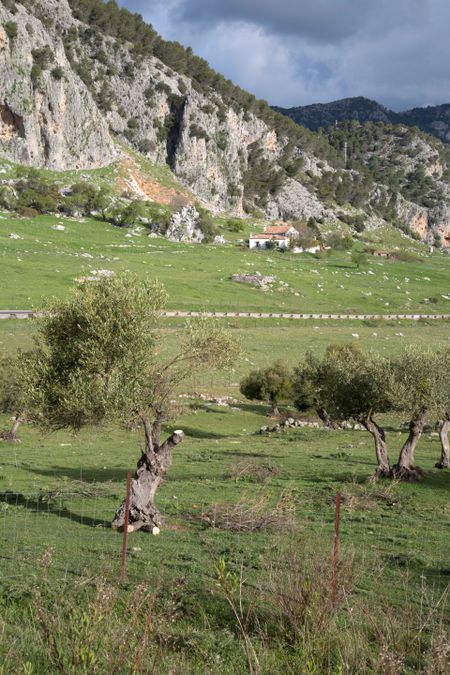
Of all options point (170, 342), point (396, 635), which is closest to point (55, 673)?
point (396, 635)

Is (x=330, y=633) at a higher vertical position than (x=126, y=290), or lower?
lower

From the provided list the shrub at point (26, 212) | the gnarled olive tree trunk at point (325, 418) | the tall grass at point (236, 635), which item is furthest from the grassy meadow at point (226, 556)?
the shrub at point (26, 212)

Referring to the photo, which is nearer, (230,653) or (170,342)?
(230,653)

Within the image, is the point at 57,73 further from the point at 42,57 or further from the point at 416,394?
the point at 416,394

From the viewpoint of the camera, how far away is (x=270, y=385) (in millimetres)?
47344

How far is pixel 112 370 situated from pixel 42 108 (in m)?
167

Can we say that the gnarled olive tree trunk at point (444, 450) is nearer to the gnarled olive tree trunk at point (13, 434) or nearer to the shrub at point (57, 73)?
the gnarled olive tree trunk at point (13, 434)

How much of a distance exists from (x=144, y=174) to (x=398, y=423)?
158 metres

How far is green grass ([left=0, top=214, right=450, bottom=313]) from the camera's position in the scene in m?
91.0

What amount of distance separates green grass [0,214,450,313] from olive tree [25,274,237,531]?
2300 inches

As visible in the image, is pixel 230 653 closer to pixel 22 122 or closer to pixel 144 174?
pixel 22 122

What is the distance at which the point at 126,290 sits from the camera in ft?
68.2

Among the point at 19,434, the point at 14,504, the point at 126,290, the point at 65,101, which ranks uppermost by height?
the point at 65,101

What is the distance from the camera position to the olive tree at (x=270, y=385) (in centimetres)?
4712
